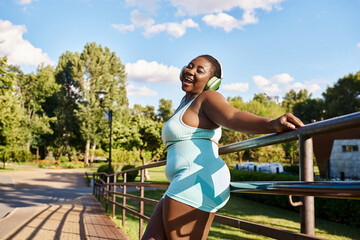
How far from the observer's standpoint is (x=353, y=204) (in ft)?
29.1

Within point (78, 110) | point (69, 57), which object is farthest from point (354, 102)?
point (69, 57)

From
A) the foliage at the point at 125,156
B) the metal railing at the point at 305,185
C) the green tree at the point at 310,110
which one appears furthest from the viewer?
the green tree at the point at 310,110

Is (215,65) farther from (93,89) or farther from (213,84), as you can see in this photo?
(93,89)

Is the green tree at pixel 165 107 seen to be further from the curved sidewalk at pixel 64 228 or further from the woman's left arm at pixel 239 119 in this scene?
the woman's left arm at pixel 239 119

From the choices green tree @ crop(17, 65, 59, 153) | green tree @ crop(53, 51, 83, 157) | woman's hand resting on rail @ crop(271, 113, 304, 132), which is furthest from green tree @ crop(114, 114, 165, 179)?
green tree @ crop(17, 65, 59, 153)

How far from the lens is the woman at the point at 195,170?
1295 millimetres

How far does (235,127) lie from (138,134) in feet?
62.8

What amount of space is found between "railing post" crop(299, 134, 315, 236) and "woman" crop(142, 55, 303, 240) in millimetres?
212

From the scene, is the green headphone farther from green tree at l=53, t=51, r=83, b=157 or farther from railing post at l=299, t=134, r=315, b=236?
green tree at l=53, t=51, r=83, b=157

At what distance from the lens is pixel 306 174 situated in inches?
48.9

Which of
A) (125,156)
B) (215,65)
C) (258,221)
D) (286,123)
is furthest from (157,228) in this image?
(125,156)

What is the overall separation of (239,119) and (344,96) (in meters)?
45.8

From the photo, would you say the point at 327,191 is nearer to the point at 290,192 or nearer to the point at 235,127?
the point at 290,192

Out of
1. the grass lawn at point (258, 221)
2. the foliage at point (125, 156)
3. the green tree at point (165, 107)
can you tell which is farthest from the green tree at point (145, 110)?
the grass lawn at point (258, 221)
